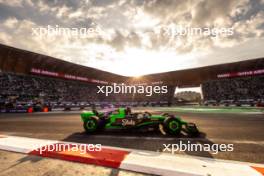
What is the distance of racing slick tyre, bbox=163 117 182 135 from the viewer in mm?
5348

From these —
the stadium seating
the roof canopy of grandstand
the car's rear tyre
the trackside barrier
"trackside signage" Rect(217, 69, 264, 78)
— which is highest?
the roof canopy of grandstand

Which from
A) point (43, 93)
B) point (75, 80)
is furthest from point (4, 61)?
point (75, 80)

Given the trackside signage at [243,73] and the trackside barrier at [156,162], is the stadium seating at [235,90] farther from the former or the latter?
the trackside barrier at [156,162]

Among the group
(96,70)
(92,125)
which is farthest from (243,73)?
(92,125)

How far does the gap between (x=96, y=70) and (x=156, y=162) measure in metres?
38.4

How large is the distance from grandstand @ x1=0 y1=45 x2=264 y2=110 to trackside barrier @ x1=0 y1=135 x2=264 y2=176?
21.0 metres

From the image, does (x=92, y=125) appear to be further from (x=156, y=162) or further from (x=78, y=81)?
(x=78, y=81)

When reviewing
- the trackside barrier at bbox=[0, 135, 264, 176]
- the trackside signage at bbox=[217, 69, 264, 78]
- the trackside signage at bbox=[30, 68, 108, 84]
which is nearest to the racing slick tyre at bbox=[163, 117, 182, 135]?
the trackside barrier at bbox=[0, 135, 264, 176]

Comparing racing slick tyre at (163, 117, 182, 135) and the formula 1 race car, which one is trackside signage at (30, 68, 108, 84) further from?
racing slick tyre at (163, 117, 182, 135)

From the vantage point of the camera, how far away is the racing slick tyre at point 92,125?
588 centimetres

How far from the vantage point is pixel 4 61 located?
81.9ft

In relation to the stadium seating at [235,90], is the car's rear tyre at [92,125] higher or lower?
lower

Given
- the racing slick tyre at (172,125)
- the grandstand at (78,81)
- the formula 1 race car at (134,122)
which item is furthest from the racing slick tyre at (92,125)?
the grandstand at (78,81)

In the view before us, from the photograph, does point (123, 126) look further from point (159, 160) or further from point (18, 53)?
point (18, 53)
